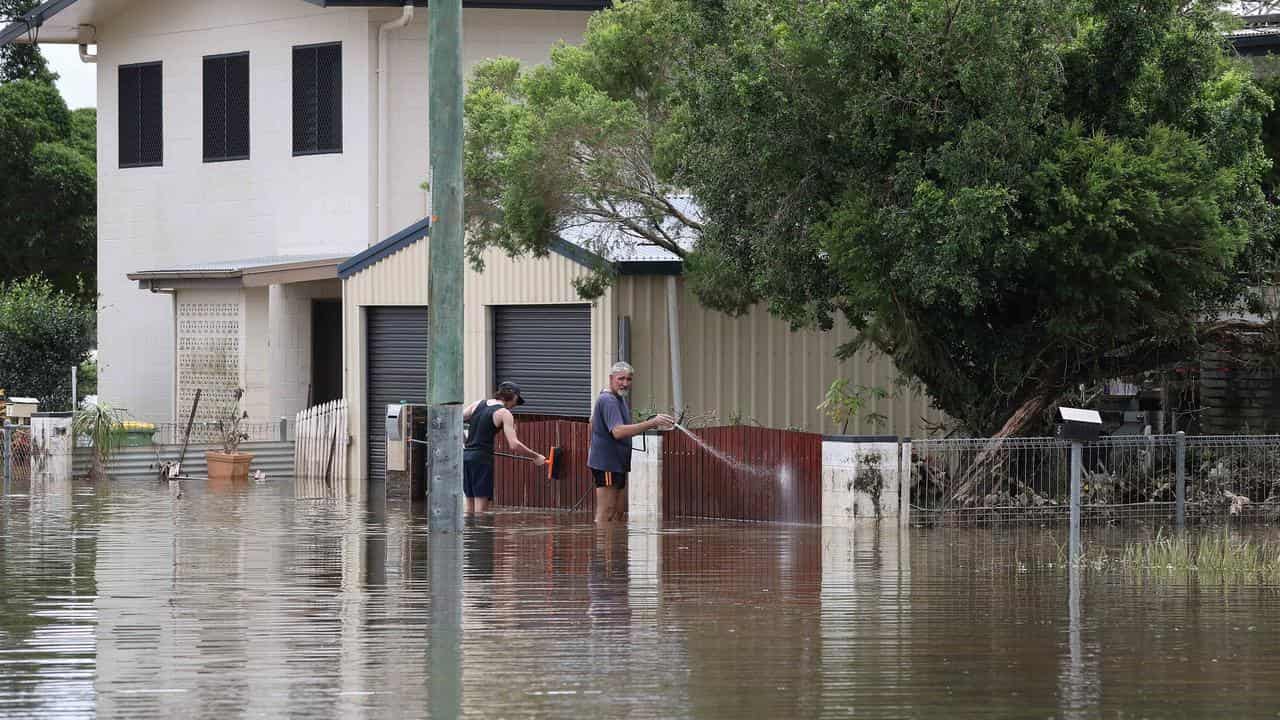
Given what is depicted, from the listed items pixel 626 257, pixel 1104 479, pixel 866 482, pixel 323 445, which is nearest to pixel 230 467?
pixel 323 445

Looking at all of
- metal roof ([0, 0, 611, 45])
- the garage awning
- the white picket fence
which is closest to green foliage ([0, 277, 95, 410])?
the garage awning

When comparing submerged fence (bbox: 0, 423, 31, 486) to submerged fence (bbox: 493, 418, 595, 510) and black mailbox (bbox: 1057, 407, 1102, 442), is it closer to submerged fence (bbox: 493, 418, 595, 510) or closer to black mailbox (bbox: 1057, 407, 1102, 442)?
submerged fence (bbox: 493, 418, 595, 510)

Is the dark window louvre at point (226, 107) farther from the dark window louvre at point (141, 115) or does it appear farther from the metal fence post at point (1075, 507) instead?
the metal fence post at point (1075, 507)

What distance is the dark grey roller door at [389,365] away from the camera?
26.4m

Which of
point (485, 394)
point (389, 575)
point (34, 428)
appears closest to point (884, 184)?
point (389, 575)

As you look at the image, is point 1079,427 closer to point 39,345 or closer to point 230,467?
point 230,467

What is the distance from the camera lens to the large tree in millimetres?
16859

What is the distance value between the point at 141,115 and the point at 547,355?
1494 centimetres

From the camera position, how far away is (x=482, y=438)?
19.2 meters

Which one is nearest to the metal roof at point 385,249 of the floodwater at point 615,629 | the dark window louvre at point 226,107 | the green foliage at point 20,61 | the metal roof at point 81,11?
the metal roof at point 81,11

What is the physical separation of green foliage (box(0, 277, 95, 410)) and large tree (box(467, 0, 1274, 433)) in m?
17.9

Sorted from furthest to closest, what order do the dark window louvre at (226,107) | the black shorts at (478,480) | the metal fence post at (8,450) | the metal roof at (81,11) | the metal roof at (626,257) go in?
the dark window louvre at (226,107) < the metal roof at (81,11) < the metal fence post at (8,450) < the metal roof at (626,257) < the black shorts at (478,480)

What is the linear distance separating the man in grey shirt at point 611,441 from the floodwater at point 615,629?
4.03 ft

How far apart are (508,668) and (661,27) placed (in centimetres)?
1337
